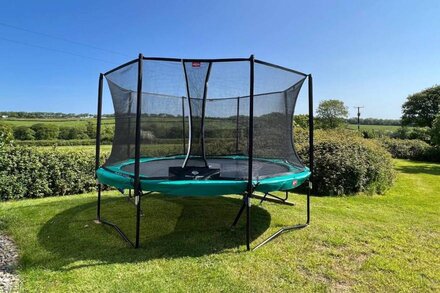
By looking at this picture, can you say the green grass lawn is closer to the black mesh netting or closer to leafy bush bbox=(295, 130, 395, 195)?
the black mesh netting

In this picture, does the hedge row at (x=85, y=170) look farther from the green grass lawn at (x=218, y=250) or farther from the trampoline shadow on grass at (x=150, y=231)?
the trampoline shadow on grass at (x=150, y=231)

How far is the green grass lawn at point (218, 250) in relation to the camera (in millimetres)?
1795

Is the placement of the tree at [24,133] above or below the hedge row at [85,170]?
above

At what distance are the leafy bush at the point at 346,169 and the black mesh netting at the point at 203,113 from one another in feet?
5.68

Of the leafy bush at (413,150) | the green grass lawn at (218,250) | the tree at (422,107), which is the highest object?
the tree at (422,107)

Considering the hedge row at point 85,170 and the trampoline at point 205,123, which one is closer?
the trampoline at point 205,123

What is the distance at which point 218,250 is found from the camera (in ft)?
7.54

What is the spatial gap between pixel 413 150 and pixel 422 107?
15065mm

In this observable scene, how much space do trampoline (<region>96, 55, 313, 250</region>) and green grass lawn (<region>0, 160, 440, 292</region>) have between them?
0.25 m

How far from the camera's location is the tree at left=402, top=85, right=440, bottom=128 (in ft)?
79.2

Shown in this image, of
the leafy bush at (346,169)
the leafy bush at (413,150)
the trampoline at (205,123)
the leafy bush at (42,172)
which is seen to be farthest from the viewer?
the leafy bush at (413,150)

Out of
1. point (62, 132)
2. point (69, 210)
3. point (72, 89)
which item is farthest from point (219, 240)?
point (62, 132)

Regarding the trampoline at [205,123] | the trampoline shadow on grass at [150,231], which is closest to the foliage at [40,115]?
the trampoline shadow on grass at [150,231]

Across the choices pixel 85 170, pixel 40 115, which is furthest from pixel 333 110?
pixel 85 170
